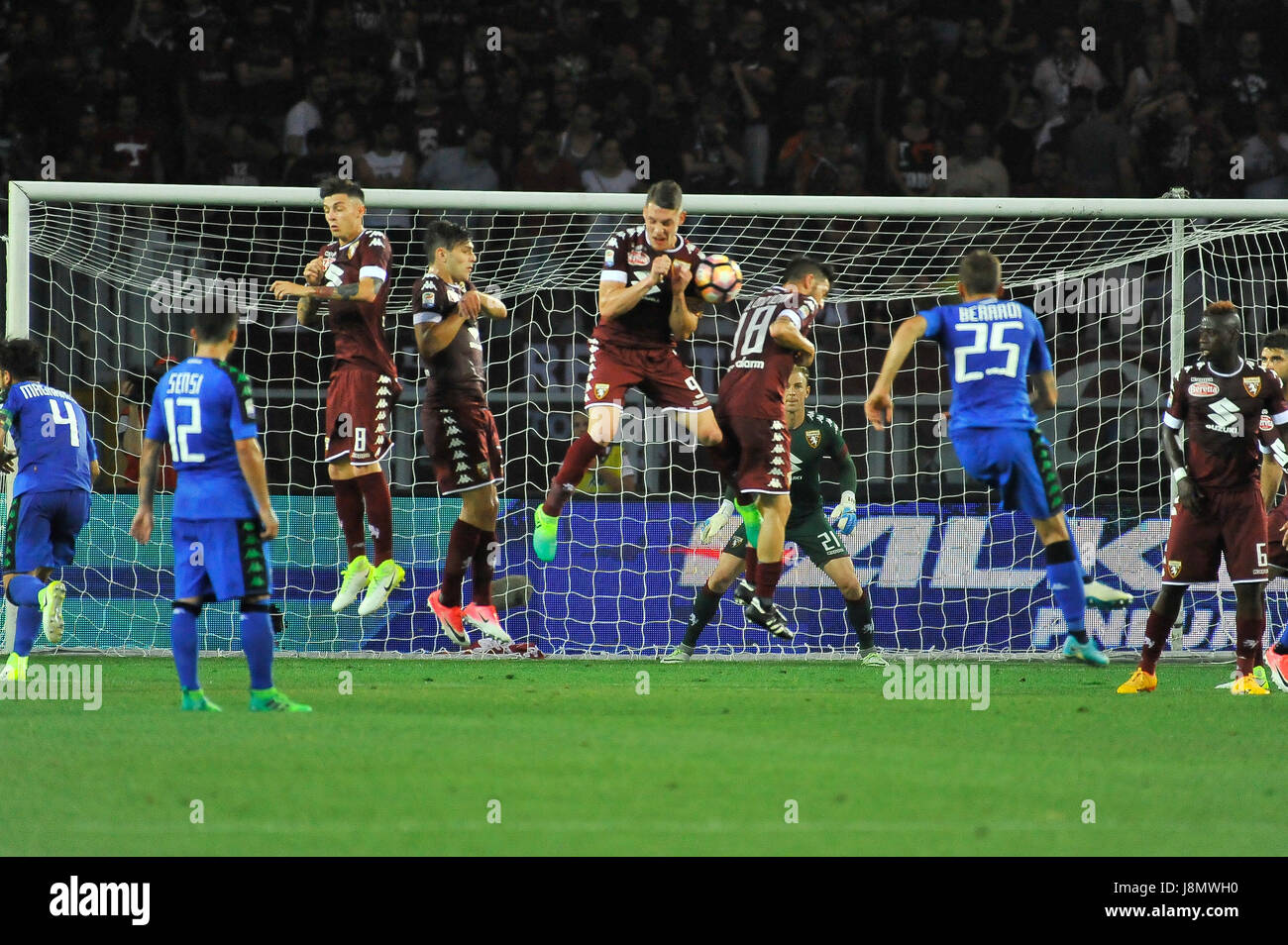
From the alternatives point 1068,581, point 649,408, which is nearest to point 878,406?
point 1068,581

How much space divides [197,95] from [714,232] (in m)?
5.99

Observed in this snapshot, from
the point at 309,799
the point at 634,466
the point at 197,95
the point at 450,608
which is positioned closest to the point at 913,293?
the point at 634,466

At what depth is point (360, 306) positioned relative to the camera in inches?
377

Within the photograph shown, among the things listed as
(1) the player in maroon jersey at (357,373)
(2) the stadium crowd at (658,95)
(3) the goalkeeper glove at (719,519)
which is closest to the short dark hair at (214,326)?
(1) the player in maroon jersey at (357,373)

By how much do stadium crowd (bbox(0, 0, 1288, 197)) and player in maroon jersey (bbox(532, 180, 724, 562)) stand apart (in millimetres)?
5890

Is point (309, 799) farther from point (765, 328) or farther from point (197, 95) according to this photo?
point (197, 95)

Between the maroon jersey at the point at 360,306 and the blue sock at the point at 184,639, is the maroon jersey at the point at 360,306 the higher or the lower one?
the higher one

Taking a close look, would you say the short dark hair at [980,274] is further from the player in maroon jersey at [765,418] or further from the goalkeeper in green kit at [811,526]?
the goalkeeper in green kit at [811,526]

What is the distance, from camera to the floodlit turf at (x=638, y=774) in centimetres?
426

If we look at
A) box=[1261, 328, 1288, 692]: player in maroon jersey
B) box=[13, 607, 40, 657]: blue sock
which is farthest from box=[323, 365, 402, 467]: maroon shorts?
box=[1261, 328, 1288, 692]: player in maroon jersey

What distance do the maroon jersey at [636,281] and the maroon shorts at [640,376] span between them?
53mm

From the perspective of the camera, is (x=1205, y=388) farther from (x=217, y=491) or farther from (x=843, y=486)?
(x=217, y=491)

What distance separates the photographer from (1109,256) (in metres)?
13.0

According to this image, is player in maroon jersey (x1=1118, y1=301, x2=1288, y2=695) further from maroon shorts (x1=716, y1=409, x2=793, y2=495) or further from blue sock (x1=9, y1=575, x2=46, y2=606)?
blue sock (x1=9, y1=575, x2=46, y2=606)
